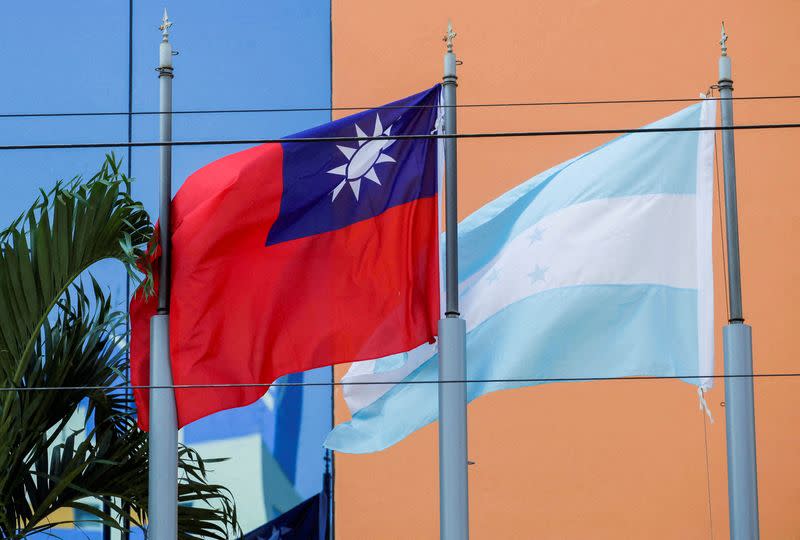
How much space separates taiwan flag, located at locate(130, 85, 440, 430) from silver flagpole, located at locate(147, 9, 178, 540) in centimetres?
7

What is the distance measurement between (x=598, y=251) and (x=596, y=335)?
483mm

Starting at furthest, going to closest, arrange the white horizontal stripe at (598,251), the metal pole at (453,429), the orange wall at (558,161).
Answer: the orange wall at (558,161) < the white horizontal stripe at (598,251) < the metal pole at (453,429)

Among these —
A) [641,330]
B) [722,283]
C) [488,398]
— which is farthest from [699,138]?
[488,398]

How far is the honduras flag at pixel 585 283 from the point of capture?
A: 731 cm

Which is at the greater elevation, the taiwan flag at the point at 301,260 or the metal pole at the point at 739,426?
the taiwan flag at the point at 301,260

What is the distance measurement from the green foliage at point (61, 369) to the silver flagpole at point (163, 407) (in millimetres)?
119

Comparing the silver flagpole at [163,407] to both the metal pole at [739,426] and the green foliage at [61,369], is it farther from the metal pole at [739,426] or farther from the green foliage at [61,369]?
the metal pole at [739,426]

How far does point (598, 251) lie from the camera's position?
292 inches

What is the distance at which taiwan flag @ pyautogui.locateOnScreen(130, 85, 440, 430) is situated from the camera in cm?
718

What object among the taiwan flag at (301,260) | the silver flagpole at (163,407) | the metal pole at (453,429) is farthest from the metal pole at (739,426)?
the silver flagpole at (163,407)

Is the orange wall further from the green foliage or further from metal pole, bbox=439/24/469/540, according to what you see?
the green foliage

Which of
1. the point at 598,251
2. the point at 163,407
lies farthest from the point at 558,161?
the point at 163,407

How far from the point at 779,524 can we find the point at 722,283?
1695 millimetres

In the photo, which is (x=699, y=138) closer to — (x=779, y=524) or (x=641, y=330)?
(x=641, y=330)
